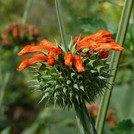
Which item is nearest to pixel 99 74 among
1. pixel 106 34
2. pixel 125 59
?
pixel 106 34

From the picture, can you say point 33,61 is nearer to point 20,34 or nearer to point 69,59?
point 69,59

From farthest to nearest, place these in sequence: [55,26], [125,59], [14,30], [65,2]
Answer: [55,26], [65,2], [125,59], [14,30]

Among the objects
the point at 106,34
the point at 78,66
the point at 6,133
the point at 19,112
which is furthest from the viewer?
the point at 19,112

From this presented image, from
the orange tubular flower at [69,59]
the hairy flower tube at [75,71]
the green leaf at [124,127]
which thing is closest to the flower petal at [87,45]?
the hairy flower tube at [75,71]

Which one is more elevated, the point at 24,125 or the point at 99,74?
the point at 99,74

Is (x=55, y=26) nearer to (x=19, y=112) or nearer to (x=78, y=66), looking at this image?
(x=19, y=112)

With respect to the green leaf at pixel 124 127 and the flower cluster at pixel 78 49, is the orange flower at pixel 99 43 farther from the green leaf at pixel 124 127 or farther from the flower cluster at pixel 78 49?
the green leaf at pixel 124 127
